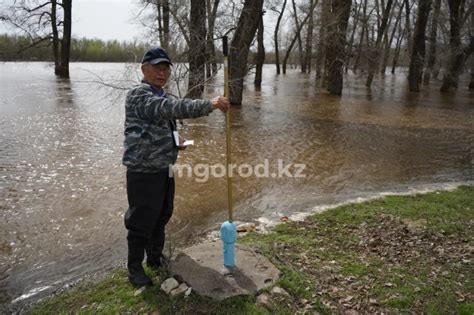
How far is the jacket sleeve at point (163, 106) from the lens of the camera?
10.2 ft

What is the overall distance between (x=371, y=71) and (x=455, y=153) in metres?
15.0

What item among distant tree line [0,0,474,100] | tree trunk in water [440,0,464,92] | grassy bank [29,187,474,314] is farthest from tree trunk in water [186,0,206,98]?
tree trunk in water [440,0,464,92]

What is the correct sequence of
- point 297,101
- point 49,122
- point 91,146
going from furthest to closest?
point 297,101 → point 49,122 → point 91,146

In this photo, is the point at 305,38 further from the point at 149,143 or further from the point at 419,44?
the point at 149,143

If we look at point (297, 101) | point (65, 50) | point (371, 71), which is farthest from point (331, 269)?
point (65, 50)

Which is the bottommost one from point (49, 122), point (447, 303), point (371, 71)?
point (447, 303)

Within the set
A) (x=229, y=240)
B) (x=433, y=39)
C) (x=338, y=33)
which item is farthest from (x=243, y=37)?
(x=433, y=39)

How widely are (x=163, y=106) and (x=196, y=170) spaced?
4.90m

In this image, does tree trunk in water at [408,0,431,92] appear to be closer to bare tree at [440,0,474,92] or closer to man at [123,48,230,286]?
bare tree at [440,0,474,92]

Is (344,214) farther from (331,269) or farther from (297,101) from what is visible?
(297,101)

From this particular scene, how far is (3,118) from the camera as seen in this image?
12.7 metres

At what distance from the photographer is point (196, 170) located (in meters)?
7.99

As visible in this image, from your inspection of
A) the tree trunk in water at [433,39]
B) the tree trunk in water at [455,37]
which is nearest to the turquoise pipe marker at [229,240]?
the tree trunk in water at [455,37]

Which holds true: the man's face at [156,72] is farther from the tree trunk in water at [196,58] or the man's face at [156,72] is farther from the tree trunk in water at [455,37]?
the tree trunk in water at [455,37]
